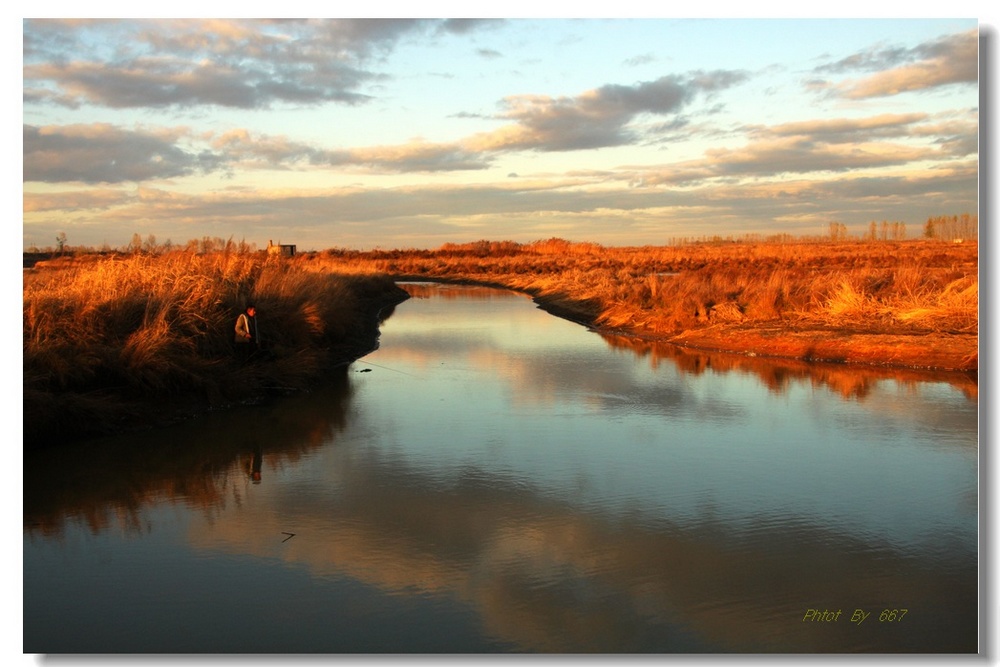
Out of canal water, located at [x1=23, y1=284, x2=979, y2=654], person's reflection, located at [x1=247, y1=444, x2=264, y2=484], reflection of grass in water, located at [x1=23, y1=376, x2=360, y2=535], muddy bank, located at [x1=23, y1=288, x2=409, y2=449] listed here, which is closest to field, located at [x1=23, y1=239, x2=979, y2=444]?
muddy bank, located at [x1=23, y1=288, x2=409, y2=449]

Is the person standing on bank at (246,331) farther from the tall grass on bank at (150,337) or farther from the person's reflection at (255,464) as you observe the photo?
the person's reflection at (255,464)

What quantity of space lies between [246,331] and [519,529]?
7980mm

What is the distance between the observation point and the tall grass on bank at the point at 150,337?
972cm

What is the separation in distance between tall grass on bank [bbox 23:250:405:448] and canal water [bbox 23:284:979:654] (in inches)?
28.8

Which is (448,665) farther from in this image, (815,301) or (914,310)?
(815,301)

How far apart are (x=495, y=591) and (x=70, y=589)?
2.84 meters

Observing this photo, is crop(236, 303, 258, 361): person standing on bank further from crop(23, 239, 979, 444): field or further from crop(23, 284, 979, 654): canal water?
crop(23, 284, 979, 654): canal water

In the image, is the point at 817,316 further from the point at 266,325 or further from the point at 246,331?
the point at 246,331

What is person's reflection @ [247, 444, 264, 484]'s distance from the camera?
8141 millimetres

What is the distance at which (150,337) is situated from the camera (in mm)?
10992

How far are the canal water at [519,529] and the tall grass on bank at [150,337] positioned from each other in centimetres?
73

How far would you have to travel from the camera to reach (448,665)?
4.54m

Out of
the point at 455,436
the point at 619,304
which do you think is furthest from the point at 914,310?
the point at 455,436

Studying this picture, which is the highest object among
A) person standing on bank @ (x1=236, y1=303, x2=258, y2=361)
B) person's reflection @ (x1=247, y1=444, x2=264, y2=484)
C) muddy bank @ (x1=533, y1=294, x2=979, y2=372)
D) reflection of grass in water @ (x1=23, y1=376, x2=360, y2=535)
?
person standing on bank @ (x1=236, y1=303, x2=258, y2=361)
